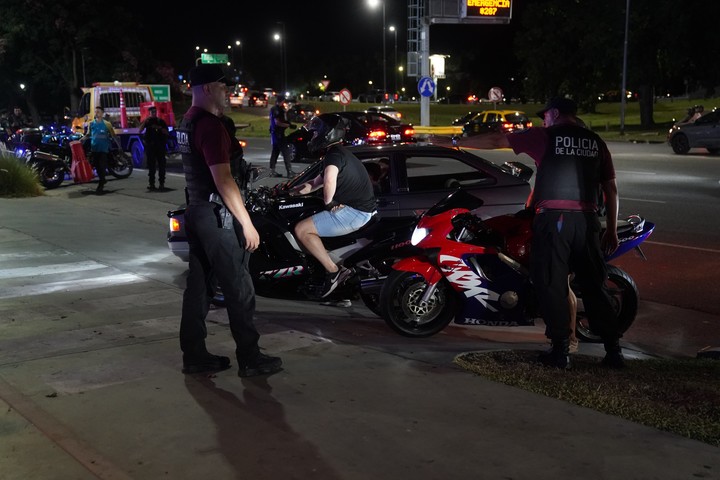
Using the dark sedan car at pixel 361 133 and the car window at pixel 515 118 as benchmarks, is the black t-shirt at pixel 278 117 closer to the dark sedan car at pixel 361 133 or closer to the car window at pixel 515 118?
the dark sedan car at pixel 361 133

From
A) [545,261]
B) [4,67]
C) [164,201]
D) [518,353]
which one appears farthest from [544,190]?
[4,67]

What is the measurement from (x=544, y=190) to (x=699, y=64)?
44.7m

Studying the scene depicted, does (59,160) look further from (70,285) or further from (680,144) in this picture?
(680,144)

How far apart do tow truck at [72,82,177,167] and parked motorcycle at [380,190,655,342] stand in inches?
770

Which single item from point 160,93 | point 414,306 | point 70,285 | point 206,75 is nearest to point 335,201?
point 414,306

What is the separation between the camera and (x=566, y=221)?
5598mm

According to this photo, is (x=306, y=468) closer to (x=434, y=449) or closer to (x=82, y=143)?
(x=434, y=449)

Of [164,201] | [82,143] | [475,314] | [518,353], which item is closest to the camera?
[518,353]

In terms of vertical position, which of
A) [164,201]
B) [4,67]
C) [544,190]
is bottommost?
[164,201]

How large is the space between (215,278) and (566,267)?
2.41 m

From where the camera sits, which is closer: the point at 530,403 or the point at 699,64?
the point at 530,403

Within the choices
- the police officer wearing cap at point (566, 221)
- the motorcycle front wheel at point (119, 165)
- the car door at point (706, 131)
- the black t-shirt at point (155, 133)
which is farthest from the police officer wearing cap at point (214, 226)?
the car door at point (706, 131)

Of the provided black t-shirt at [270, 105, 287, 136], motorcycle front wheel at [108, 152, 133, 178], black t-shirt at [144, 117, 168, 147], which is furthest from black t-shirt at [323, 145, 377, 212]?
motorcycle front wheel at [108, 152, 133, 178]

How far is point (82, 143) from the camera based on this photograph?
67.3 feet
